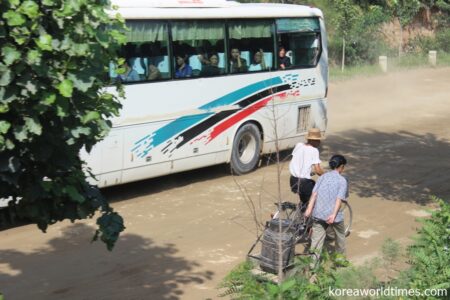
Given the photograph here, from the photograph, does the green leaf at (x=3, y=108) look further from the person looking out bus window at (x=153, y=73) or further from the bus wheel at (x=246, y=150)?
the bus wheel at (x=246, y=150)

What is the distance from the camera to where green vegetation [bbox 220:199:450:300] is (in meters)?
6.31

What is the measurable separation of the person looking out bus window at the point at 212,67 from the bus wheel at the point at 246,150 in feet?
4.39

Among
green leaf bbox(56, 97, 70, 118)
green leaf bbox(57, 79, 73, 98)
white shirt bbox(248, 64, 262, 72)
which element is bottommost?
white shirt bbox(248, 64, 262, 72)

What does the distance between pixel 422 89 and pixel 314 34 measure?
1386 centimetres

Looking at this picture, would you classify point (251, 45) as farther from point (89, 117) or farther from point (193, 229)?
point (89, 117)

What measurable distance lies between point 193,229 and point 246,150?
13.5 feet

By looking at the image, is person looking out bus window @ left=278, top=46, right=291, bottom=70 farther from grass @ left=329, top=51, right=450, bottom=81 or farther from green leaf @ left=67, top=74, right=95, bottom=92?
grass @ left=329, top=51, right=450, bottom=81

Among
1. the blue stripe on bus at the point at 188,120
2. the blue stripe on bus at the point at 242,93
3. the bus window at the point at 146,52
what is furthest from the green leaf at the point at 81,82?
the blue stripe on bus at the point at 242,93

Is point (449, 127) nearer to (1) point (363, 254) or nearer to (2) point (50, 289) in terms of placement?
(1) point (363, 254)

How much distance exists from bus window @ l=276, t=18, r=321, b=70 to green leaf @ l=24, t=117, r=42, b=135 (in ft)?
35.2

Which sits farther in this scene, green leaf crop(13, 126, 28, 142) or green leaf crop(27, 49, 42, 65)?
green leaf crop(13, 126, 28, 142)

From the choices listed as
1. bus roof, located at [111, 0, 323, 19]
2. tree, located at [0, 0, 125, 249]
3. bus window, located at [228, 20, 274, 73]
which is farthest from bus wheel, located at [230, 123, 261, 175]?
tree, located at [0, 0, 125, 249]

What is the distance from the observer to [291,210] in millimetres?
10000

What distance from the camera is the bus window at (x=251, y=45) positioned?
46.0 feet
